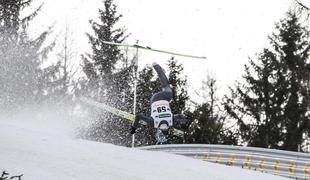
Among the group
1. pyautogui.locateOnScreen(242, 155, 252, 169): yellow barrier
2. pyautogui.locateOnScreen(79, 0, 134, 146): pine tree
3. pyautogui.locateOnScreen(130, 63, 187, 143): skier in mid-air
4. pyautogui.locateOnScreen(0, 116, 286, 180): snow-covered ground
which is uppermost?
pyautogui.locateOnScreen(79, 0, 134, 146): pine tree

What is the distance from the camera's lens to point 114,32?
39125 millimetres

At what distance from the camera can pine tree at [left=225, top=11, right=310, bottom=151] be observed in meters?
31.8

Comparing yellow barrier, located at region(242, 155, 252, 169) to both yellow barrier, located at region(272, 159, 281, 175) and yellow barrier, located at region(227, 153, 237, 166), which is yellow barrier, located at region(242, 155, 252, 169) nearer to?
yellow barrier, located at region(227, 153, 237, 166)

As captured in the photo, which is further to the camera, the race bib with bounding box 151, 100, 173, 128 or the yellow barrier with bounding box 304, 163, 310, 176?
the yellow barrier with bounding box 304, 163, 310, 176

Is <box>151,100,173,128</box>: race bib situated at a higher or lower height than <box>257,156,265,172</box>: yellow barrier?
higher

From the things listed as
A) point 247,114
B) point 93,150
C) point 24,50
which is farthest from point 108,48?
point 93,150

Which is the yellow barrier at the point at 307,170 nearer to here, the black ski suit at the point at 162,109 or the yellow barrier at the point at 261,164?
the yellow barrier at the point at 261,164

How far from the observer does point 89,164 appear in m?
10.5

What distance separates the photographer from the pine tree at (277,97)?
31.8 metres

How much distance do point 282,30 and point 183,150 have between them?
16.8 m

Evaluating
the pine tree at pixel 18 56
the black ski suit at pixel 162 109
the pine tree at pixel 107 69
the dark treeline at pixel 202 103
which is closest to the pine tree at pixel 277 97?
the dark treeline at pixel 202 103

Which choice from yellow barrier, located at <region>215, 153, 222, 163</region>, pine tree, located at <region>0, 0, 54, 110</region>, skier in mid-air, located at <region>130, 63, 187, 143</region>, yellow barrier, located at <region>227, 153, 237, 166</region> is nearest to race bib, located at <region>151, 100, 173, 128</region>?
skier in mid-air, located at <region>130, 63, 187, 143</region>

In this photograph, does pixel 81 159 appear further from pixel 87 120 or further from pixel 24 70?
pixel 24 70

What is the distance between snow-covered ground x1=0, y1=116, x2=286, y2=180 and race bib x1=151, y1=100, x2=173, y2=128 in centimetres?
148
